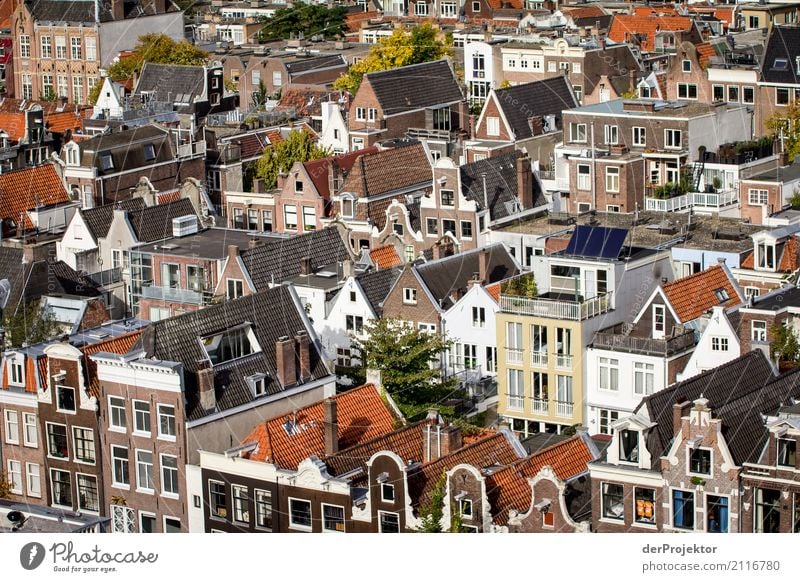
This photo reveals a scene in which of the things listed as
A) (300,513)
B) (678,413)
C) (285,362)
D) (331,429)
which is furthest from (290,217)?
(678,413)

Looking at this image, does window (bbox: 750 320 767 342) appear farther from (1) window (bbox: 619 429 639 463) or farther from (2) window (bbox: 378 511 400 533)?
(2) window (bbox: 378 511 400 533)

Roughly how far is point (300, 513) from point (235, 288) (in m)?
15.6

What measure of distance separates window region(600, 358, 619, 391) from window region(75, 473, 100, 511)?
11.3 metres

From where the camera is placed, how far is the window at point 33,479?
170 feet

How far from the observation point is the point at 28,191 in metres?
74.6

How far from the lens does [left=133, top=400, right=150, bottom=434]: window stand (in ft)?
161

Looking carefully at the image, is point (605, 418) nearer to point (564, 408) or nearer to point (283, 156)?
point (564, 408)

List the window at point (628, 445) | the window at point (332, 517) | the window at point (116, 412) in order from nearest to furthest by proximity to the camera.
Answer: the window at point (628, 445) → the window at point (332, 517) → the window at point (116, 412)

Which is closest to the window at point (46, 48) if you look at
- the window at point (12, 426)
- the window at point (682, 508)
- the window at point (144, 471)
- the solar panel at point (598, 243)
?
the solar panel at point (598, 243)

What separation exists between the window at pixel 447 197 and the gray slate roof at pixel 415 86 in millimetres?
16935

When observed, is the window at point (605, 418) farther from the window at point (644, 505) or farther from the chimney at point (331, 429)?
the window at point (644, 505)

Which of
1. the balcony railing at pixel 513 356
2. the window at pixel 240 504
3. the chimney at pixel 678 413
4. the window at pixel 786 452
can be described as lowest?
the window at pixel 240 504

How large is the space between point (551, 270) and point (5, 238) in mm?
22892

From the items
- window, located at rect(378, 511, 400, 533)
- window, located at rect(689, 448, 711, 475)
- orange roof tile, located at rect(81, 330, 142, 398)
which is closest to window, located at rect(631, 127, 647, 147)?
orange roof tile, located at rect(81, 330, 142, 398)
